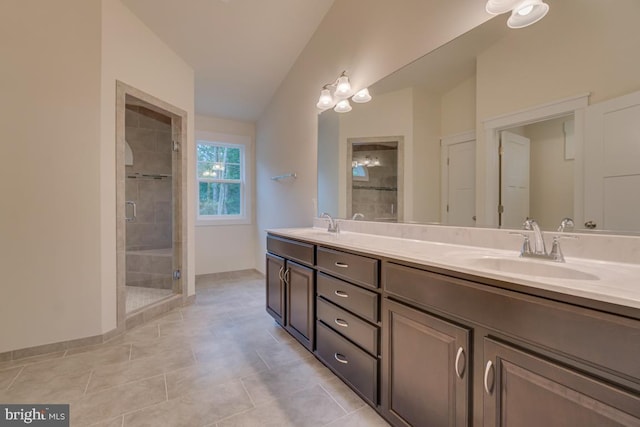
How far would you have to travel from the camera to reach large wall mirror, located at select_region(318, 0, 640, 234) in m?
1.14

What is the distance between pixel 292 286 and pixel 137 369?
1.16 m

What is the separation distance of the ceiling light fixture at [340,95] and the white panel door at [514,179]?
1181 millimetres

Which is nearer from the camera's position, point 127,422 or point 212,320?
point 127,422

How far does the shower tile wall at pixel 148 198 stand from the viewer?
3.77 m

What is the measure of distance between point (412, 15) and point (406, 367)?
6.96 ft

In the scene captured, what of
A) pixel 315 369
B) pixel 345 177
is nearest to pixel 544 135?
pixel 345 177

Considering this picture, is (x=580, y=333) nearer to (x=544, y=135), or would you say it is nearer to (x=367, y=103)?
(x=544, y=135)

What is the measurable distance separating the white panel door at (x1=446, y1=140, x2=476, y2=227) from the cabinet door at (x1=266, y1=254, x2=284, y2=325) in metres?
1.38

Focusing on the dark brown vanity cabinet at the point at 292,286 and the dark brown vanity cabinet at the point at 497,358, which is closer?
the dark brown vanity cabinet at the point at 497,358

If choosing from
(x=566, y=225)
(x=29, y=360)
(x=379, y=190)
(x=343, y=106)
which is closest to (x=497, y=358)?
(x=566, y=225)

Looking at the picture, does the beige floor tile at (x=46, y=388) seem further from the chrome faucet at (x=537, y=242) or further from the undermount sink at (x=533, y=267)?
the chrome faucet at (x=537, y=242)

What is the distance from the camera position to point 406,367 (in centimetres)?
128

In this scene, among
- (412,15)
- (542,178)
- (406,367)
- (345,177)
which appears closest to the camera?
(406,367)

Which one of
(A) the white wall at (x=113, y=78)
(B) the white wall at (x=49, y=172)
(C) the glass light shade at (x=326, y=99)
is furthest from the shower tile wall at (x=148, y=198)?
(C) the glass light shade at (x=326, y=99)
